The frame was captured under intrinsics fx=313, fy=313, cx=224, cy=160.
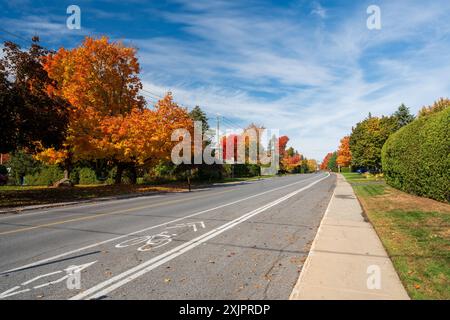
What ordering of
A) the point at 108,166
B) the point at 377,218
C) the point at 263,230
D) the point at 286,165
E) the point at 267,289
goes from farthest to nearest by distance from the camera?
the point at 286,165
the point at 108,166
the point at 377,218
the point at 263,230
the point at 267,289

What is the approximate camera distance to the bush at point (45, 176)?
3766 cm

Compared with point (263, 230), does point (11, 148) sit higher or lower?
higher

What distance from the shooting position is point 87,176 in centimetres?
3731

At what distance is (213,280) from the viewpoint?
17.0ft

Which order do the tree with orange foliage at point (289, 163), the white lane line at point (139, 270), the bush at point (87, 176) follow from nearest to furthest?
1. the white lane line at point (139, 270)
2. the bush at point (87, 176)
3. the tree with orange foliage at point (289, 163)

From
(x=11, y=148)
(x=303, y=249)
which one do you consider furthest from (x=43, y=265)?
(x=11, y=148)

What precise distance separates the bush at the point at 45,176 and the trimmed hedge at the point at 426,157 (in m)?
35.7

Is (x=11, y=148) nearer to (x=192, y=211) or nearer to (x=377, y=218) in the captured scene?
(x=192, y=211)

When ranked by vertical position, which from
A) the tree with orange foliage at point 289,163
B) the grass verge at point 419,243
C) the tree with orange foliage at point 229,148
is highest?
the tree with orange foliage at point 229,148

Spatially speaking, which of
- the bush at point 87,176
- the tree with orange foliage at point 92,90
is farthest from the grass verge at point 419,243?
the bush at point 87,176

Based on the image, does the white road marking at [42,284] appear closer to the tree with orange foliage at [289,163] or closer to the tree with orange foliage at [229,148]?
the tree with orange foliage at [229,148]

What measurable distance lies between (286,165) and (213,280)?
4077 inches

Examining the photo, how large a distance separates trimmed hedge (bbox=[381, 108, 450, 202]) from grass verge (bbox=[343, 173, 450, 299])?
1.41 meters
